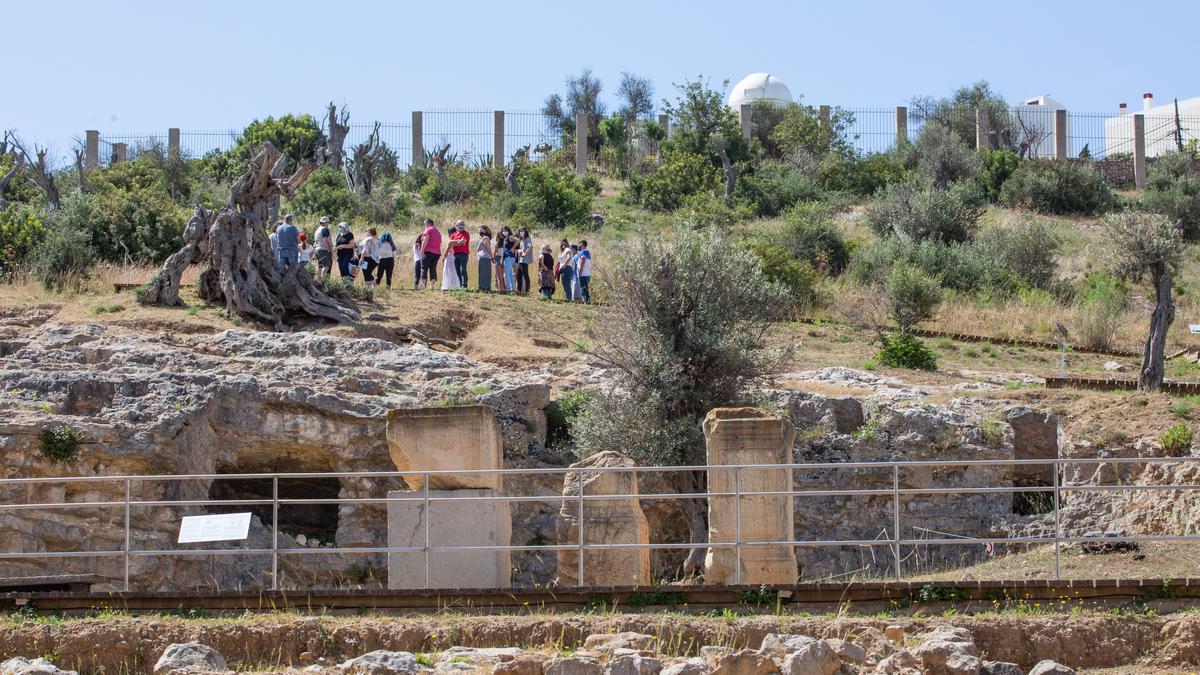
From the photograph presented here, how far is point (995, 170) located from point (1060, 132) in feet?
22.1

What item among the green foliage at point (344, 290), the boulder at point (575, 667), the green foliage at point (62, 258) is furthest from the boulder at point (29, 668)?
the green foliage at point (62, 258)

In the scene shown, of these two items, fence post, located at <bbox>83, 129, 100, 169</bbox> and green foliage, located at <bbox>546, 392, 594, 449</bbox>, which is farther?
fence post, located at <bbox>83, 129, 100, 169</bbox>

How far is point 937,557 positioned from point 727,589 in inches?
282

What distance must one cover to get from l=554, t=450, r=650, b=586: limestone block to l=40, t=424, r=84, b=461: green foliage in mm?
6366

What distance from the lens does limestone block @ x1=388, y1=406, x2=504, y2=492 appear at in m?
13.8

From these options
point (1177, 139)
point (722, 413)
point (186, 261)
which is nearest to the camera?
point (722, 413)

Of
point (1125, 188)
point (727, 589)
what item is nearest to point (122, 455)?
point (727, 589)

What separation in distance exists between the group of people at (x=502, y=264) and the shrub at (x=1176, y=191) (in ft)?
62.7

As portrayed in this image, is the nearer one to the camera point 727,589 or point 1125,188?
point 727,589

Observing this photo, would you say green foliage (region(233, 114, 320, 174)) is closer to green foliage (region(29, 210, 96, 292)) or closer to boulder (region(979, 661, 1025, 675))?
green foliage (region(29, 210, 96, 292))

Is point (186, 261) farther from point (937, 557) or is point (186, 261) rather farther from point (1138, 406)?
point (1138, 406)

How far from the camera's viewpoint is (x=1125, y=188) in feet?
168

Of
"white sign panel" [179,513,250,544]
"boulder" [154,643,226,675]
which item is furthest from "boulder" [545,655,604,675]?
"white sign panel" [179,513,250,544]

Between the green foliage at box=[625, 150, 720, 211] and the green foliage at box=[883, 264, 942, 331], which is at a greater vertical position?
the green foliage at box=[625, 150, 720, 211]
